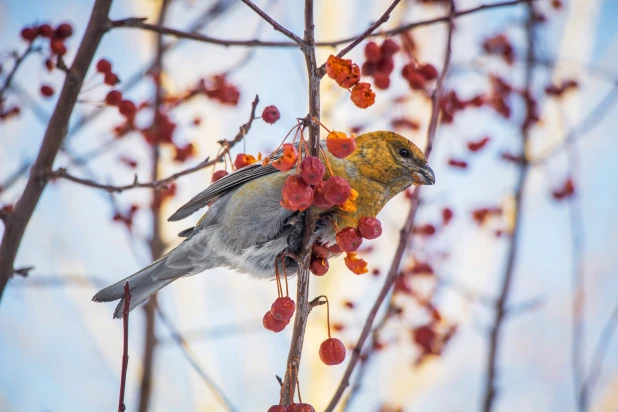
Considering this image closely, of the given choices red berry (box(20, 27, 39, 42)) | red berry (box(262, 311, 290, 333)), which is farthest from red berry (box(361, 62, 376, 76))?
red berry (box(20, 27, 39, 42))

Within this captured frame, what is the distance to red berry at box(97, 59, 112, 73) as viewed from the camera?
9.04ft

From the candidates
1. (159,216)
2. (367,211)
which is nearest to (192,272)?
(159,216)

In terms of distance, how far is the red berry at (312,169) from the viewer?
1.89m

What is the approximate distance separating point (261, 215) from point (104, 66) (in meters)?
1.03

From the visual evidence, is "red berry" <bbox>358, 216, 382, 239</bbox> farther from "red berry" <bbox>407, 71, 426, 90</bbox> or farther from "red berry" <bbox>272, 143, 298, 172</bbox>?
"red berry" <bbox>407, 71, 426, 90</bbox>

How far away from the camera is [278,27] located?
1752mm

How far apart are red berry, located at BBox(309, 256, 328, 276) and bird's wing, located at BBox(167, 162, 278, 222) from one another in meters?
0.58

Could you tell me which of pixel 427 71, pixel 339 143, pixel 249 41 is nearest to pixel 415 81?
pixel 427 71

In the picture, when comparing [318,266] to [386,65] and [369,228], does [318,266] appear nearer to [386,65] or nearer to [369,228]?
[369,228]

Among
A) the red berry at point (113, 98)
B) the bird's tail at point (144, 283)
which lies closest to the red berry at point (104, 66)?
the red berry at point (113, 98)

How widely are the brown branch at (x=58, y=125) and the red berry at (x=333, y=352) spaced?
1250 mm

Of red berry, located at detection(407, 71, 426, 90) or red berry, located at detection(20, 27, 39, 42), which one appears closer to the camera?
red berry, located at detection(20, 27, 39, 42)

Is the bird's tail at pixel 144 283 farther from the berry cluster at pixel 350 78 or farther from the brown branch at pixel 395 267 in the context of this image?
the berry cluster at pixel 350 78

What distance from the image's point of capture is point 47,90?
126 inches
